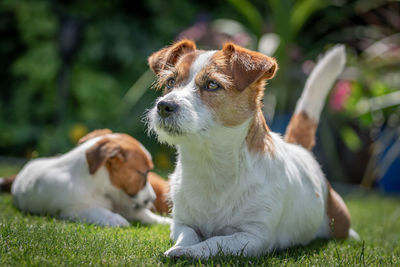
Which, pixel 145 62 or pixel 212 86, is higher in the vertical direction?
pixel 212 86

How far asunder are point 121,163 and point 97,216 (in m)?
0.47

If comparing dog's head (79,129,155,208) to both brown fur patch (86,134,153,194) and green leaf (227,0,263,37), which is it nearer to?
brown fur patch (86,134,153,194)

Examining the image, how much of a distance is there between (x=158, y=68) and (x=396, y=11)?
6.66m

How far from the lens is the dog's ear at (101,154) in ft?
12.2

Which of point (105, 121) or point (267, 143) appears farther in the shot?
point (105, 121)

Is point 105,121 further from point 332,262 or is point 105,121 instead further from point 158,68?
point 332,262

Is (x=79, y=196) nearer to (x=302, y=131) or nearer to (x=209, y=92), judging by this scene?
(x=209, y=92)

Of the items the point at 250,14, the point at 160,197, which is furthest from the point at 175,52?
the point at 250,14

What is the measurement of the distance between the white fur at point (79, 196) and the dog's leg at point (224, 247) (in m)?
1.14

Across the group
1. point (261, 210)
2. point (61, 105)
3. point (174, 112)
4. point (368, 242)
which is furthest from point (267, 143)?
point (61, 105)

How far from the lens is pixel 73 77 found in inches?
324

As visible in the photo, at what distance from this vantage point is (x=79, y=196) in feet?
12.2

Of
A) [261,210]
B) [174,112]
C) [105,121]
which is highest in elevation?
[174,112]

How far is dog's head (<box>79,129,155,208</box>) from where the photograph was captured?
3.73m
